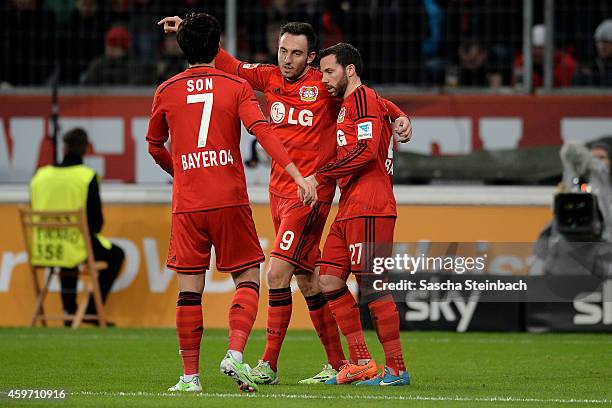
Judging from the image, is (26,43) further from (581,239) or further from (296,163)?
(296,163)

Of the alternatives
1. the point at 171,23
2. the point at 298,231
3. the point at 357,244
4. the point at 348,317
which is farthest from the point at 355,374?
the point at 171,23

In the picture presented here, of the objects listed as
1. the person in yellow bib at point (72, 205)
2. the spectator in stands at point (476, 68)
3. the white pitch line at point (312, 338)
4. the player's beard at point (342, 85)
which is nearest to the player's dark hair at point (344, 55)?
the player's beard at point (342, 85)

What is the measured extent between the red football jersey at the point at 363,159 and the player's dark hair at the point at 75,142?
5.77m

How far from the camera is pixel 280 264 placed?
8453mm

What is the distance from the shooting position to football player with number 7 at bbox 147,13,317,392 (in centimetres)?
762

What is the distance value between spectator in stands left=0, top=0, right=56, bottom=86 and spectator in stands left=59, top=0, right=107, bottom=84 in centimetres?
15

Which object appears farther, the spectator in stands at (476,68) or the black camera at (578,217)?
the spectator in stands at (476,68)

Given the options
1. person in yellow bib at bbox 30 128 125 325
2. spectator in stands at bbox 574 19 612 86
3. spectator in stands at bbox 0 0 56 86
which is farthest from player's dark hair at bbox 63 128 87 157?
spectator in stands at bbox 574 19 612 86

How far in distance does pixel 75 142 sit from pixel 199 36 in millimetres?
6253

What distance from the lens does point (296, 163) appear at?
28.0 feet

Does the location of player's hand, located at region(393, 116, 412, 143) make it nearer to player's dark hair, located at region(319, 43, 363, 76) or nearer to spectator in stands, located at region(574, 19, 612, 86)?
player's dark hair, located at region(319, 43, 363, 76)

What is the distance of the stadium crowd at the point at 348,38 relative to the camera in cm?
1413

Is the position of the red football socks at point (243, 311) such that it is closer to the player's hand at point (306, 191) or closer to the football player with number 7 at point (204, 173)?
the football player with number 7 at point (204, 173)

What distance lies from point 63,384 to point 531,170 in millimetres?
6838
